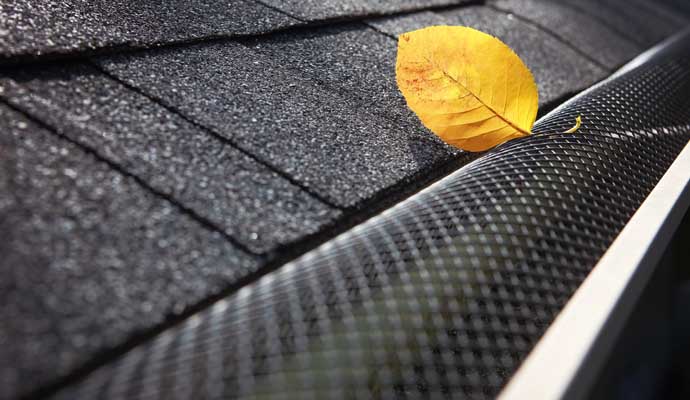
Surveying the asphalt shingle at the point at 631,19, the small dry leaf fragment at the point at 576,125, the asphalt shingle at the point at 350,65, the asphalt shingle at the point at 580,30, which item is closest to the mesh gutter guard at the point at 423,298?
the small dry leaf fragment at the point at 576,125

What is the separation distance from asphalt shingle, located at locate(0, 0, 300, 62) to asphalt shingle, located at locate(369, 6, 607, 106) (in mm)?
363

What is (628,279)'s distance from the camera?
2.33 ft

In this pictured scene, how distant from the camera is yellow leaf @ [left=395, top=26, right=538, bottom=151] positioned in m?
1.02

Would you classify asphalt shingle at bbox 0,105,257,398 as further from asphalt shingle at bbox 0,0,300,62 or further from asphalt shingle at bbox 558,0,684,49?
asphalt shingle at bbox 558,0,684,49

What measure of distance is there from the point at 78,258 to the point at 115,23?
1.80 feet

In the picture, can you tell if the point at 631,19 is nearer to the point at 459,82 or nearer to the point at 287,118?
the point at 459,82

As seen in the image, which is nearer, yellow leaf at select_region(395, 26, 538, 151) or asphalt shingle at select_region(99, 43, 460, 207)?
asphalt shingle at select_region(99, 43, 460, 207)

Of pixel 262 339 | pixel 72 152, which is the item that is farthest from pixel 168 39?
pixel 262 339

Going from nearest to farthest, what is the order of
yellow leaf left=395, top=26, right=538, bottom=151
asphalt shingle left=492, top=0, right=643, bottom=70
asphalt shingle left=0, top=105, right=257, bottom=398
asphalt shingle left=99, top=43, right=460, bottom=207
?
asphalt shingle left=0, top=105, right=257, bottom=398 → asphalt shingle left=99, top=43, right=460, bottom=207 → yellow leaf left=395, top=26, right=538, bottom=151 → asphalt shingle left=492, top=0, right=643, bottom=70

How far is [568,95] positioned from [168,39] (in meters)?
0.90

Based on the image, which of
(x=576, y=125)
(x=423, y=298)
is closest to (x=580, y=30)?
(x=576, y=125)

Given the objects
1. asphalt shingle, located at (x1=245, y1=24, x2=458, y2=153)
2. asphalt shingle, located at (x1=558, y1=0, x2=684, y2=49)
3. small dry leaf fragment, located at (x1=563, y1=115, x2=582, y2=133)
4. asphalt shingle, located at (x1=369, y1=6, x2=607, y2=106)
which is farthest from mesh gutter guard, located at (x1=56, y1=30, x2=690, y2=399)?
asphalt shingle, located at (x1=558, y1=0, x2=684, y2=49)

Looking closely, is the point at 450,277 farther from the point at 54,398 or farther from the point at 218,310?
the point at 54,398

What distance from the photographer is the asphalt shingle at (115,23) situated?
86cm
